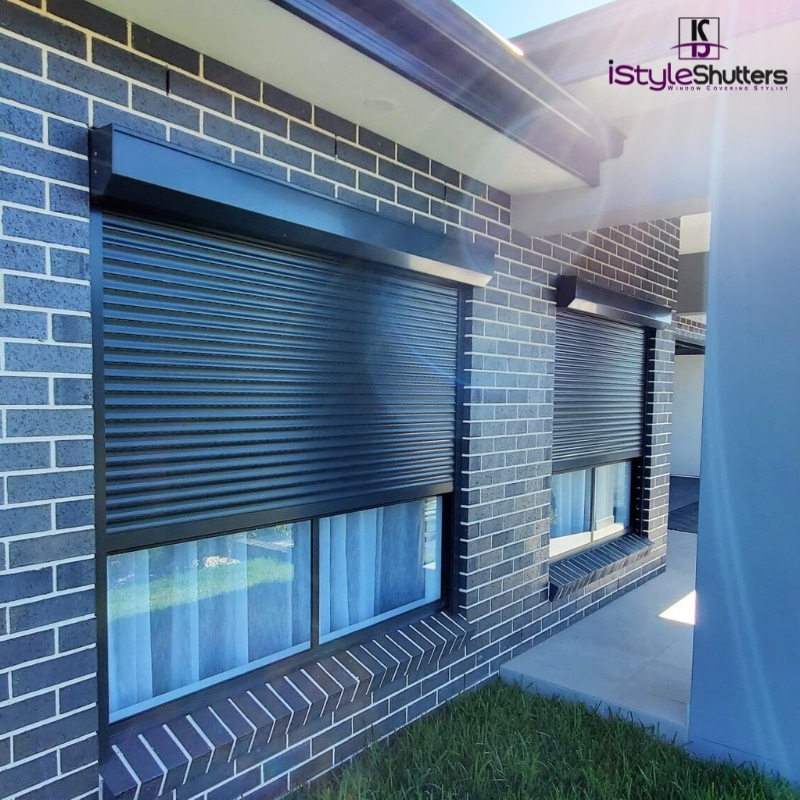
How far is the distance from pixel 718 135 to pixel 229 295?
2.35 meters

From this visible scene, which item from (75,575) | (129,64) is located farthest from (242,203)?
(75,575)

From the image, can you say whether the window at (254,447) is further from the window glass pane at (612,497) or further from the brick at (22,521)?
the window glass pane at (612,497)

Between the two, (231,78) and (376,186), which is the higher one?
(231,78)

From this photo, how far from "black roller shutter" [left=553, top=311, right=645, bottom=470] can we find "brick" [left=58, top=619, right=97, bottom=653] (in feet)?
10.4

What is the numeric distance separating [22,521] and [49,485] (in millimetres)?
121

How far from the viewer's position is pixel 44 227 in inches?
72.1

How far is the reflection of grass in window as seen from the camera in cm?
224

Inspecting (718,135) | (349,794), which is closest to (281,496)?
(349,794)

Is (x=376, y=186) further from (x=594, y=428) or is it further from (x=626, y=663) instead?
(x=626, y=663)

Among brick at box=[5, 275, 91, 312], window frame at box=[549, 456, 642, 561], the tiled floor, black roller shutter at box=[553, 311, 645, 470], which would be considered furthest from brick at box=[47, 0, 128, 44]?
the tiled floor

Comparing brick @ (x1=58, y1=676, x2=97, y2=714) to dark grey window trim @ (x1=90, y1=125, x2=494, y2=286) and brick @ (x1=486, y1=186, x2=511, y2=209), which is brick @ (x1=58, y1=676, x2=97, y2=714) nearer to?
dark grey window trim @ (x1=90, y1=125, x2=494, y2=286)

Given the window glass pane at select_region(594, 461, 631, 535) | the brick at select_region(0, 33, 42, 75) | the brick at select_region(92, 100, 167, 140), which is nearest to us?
the brick at select_region(0, 33, 42, 75)

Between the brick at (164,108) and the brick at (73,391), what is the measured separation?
0.91 m

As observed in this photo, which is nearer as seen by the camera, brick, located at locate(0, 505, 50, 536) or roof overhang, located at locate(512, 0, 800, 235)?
brick, located at locate(0, 505, 50, 536)
